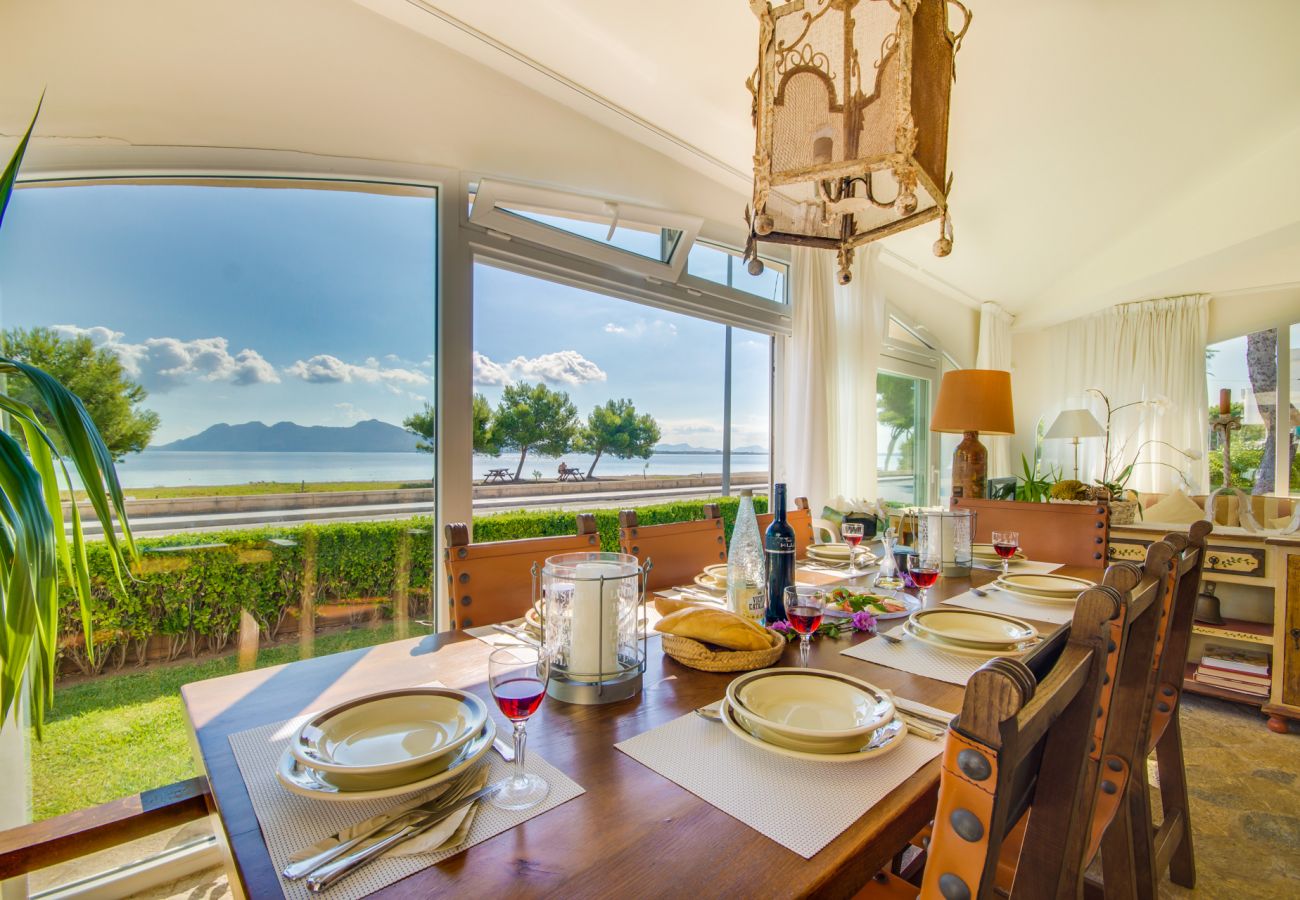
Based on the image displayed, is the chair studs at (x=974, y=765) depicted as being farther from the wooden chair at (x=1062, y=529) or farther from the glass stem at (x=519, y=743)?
the wooden chair at (x=1062, y=529)

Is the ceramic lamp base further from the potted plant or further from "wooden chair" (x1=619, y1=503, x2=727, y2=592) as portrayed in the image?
the potted plant

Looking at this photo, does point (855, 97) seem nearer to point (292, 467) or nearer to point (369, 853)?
point (369, 853)

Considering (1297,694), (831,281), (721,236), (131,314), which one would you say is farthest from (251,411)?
(1297,694)

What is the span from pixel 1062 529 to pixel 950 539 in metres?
0.59

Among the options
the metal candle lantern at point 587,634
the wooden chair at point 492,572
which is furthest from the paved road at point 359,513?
the metal candle lantern at point 587,634

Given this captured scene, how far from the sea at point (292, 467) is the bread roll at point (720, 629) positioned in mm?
1359

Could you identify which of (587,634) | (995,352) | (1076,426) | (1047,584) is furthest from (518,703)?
(995,352)

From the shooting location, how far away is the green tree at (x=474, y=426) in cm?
212

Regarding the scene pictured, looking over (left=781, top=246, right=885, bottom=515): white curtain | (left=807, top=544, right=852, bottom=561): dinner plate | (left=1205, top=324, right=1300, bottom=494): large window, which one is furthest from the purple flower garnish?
(left=1205, top=324, right=1300, bottom=494): large window

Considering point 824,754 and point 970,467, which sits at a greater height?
point 970,467

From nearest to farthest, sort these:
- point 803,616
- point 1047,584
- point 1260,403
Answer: point 803,616 < point 1047,584 < point 1260,403

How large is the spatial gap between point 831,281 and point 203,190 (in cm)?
298

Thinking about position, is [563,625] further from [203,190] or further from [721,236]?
[721,236]

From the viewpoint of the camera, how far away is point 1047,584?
5.43 ft
